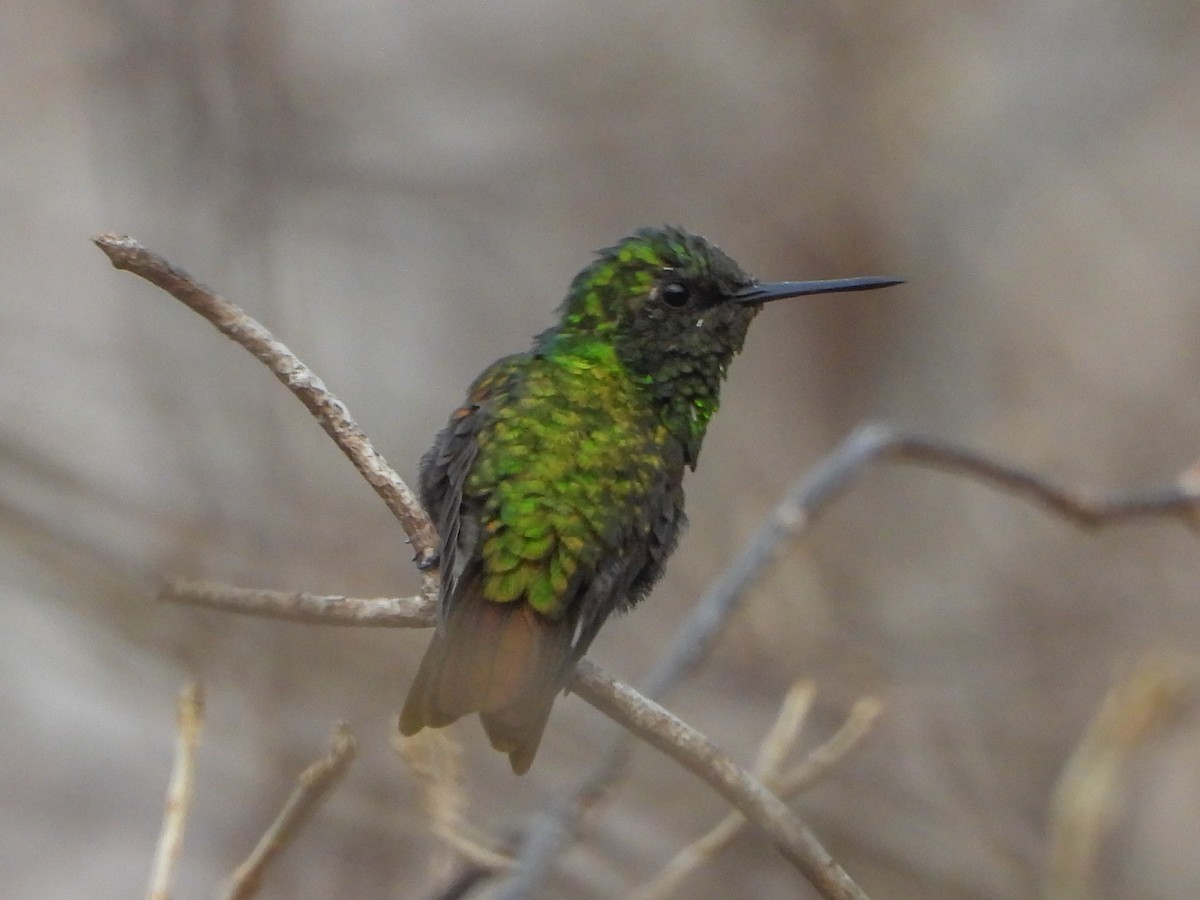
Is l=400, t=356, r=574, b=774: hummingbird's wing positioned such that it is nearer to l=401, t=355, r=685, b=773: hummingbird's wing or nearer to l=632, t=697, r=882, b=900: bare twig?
l=401, t=355, r=685, b=773: hummingbird's wing

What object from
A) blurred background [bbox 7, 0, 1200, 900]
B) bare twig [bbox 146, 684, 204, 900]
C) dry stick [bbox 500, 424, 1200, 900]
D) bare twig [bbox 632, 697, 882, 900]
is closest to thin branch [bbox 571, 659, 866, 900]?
bare twig [bbox 632, 697, 882, 900]

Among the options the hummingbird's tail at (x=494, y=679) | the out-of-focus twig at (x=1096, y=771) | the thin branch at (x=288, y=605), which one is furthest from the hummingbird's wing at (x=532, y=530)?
the out-of-focus twig at (x=1096, y=771)

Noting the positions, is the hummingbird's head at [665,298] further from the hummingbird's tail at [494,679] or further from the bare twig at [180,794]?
the bare twig at [180,794]

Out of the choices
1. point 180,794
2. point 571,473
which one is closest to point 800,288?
point 571,473

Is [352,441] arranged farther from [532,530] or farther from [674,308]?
[674,308]

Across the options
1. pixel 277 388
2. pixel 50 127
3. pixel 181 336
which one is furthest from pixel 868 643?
pixel 50 127

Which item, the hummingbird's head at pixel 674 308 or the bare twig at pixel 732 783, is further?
the hummingbird's head at pixel 674 308
